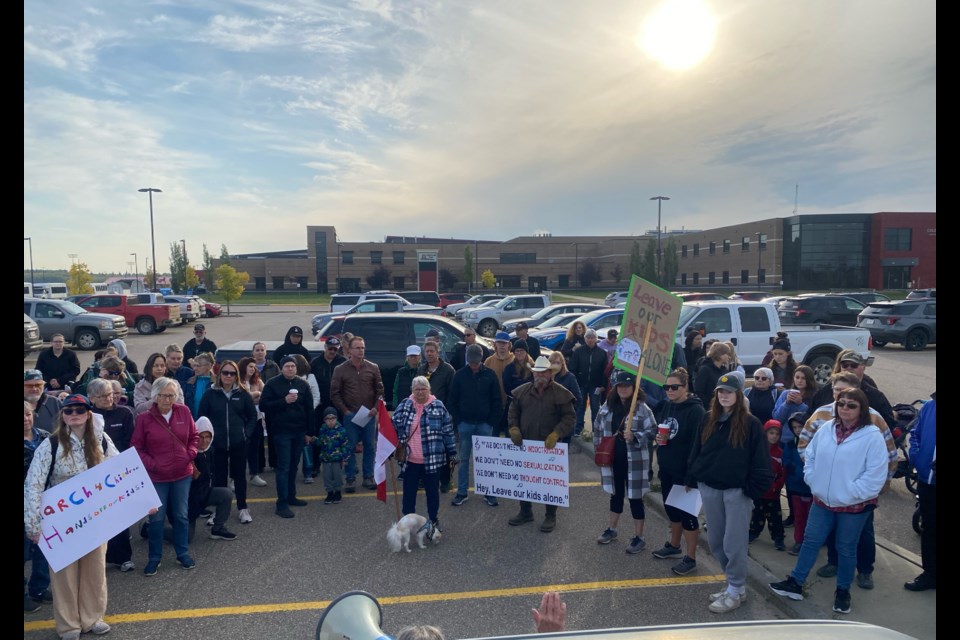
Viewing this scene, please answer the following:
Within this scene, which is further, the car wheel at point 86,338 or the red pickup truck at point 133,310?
the red pickup truck at point 133,310

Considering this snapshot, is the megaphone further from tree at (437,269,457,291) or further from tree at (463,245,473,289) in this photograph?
tree at (437,269,457,291)

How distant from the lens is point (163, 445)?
17.8 feet

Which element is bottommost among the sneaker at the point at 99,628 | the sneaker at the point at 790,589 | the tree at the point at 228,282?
the sneaker at the point at 99,628

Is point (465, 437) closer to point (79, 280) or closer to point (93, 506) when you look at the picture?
point (93, 506)

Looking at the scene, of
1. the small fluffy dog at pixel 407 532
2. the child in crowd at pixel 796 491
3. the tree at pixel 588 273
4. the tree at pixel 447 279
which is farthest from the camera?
→ the tree at pixel 588 273

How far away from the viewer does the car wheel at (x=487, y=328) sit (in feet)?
87.9

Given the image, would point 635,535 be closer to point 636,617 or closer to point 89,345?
point 636,617

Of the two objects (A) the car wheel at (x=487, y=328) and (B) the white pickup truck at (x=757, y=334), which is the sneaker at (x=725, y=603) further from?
(A) the car wheel at (x=487, y=328)

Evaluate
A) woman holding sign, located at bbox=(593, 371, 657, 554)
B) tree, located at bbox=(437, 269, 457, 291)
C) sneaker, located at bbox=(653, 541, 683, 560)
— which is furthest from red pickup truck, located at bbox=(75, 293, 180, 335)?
tree, located at bbox=(437, 269, 457, 291)

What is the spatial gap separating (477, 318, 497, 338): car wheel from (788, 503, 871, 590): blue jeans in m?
21.8

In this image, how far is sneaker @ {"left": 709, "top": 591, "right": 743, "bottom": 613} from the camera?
477cm

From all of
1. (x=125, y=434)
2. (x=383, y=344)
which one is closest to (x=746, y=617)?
(x=125, y=434)

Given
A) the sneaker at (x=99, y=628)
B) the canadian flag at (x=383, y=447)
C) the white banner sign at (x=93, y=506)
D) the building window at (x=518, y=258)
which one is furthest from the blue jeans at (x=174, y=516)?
the building window at (x=518, y=258)

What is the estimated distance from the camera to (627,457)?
6031 millimetres
